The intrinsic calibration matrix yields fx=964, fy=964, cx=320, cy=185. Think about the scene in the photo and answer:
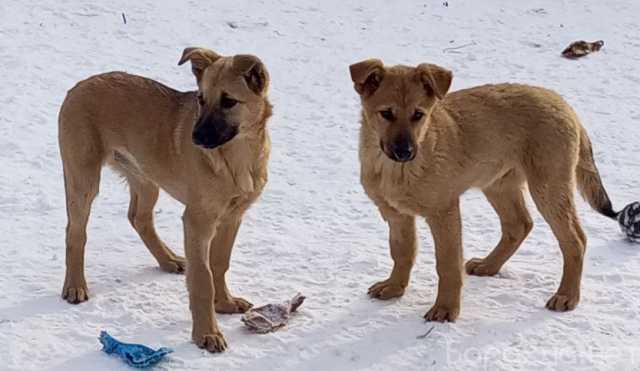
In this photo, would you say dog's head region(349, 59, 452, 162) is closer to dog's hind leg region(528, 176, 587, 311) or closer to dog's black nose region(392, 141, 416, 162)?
dog's black nose region(392, 141, 416, 162)

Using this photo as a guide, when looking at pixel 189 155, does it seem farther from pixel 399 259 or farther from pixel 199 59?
pixel 399 259

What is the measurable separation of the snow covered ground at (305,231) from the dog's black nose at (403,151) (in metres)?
1.10

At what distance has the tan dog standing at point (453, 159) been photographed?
5.99 metres

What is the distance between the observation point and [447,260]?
20.1ft

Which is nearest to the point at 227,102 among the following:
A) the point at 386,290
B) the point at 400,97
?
the point at 400,97

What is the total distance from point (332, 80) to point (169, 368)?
24.5 ft

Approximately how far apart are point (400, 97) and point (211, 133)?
47.4 inches

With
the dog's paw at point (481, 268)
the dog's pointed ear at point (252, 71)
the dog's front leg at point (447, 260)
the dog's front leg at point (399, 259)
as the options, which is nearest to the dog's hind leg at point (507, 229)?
the dog's paw at point (481, 268)

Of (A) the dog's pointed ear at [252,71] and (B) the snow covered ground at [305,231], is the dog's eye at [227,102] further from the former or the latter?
(B) the snow covered ground at [305,231]

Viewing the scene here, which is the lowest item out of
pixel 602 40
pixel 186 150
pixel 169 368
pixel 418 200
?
pixel 602 40

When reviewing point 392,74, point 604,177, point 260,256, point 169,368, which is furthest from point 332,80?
point 169,368

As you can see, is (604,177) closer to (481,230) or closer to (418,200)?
(481,230)

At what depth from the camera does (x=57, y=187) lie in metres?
8.45

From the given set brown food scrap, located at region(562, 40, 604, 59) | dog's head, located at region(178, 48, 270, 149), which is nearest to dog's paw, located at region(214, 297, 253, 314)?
dog's head, located at region(178, 48, 270, 149)
